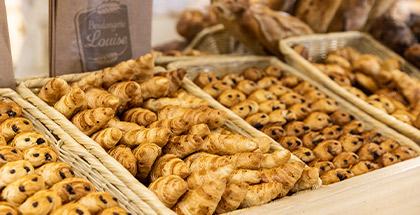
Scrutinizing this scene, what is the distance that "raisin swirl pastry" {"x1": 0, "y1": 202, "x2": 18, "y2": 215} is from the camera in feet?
3.35

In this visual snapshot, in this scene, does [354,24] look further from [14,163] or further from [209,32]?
[14,163]

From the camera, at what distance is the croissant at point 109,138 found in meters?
1.43

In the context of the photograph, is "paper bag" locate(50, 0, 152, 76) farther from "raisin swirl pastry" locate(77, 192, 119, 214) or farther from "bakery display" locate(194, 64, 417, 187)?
"raisin swirl pastry" locate(77, 192, 119, 214)

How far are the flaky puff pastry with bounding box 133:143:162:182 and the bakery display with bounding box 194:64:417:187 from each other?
22.6 inches

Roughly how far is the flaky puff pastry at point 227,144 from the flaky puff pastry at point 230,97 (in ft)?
1.56

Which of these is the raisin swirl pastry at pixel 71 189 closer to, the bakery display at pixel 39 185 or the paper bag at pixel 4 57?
the bakery display at pixel 39 185

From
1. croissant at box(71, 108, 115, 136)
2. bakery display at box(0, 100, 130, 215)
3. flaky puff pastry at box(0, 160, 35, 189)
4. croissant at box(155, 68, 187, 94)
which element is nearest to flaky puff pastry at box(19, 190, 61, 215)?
bakery display at box(0, 100, 130, 215)

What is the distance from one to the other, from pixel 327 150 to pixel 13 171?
44.1 inches

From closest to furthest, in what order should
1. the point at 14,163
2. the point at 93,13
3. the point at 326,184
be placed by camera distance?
the point at 14,163
the point at 326,184
the point at 93,13

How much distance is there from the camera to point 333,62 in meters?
2.63

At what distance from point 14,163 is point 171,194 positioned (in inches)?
15.6

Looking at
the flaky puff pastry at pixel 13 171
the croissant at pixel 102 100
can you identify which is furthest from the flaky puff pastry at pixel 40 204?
the croissant at pixel 102 100

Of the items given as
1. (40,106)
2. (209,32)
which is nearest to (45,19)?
(209,32)

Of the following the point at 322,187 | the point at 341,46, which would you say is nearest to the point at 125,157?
the point at 322,187
